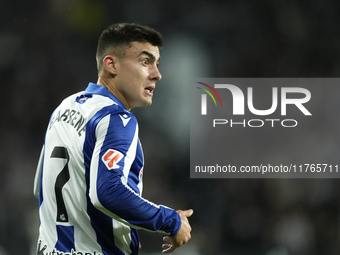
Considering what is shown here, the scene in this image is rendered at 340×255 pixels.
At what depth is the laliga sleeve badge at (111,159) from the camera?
74 centimetres

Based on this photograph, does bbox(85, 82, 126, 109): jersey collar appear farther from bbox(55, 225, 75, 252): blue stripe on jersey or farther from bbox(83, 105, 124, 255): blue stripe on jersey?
bbox(55, 225, 75, 252): blue stripe on jersey

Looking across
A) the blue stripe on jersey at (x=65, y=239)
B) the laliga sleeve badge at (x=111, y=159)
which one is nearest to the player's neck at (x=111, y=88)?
the laliga sleeve badge at (x=111, y=159)

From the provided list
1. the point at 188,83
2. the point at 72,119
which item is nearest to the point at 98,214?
the point at 72,119

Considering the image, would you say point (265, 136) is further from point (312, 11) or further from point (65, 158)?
point (65, 158)

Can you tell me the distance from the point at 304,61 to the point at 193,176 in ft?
3.65

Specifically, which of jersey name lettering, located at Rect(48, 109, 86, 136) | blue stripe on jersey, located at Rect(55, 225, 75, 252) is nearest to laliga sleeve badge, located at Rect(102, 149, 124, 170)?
jersey name lettering, located at Rect(48, 109, 86, 136)

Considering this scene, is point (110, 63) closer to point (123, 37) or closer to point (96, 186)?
point (123, 37)

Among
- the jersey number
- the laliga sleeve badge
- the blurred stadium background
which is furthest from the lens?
the blurred stadium background

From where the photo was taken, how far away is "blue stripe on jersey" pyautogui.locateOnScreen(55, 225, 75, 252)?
2.75ft

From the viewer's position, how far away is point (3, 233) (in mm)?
2213

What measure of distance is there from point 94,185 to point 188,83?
168 cm

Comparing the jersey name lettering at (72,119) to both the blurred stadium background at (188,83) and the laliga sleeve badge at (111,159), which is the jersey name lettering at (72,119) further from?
the blurred stadium background at (188,83)

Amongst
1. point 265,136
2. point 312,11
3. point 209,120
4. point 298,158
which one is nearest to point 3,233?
point 209,120

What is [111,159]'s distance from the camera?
747 mm
